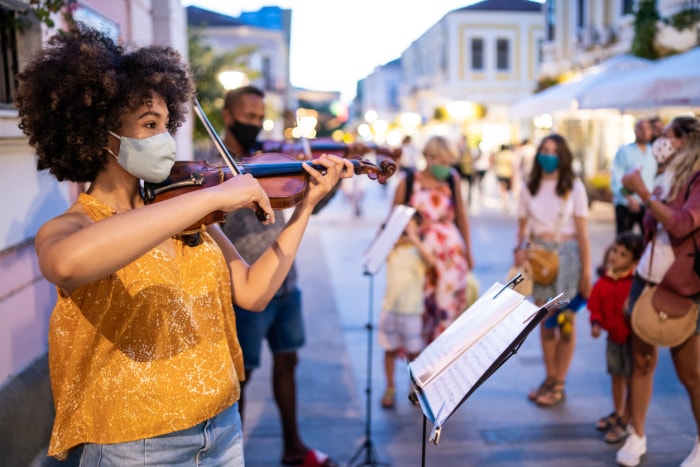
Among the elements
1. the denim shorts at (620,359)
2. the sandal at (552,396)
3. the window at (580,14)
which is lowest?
the sandal at (552,396)

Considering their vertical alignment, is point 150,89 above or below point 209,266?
above

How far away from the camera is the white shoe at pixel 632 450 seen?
3.83m

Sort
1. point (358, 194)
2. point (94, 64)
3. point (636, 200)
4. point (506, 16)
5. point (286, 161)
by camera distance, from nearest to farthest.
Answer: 1. point (94, 64)
2. point (286, 161)
3. point (636, 200)
4. point (358, 194)
5. point (506, 16)

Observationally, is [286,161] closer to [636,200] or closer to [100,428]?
[100,428]

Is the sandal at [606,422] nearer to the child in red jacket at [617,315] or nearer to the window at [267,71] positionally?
the child in red jacket at [617,315]

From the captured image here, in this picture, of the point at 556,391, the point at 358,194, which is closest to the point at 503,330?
the point at 556,391

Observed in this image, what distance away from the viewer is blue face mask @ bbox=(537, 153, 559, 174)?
4.74 m

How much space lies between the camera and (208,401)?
1.89m

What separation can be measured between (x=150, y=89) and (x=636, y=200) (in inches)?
257

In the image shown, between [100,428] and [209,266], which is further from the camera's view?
[209,266]

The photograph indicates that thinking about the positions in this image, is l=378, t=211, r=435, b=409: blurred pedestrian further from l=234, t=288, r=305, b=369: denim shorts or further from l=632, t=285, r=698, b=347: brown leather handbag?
l=632, t=285, r=698, b=347: brown leather handbag

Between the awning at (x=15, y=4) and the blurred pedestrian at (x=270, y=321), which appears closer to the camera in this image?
the awning at (x=15, y=4)

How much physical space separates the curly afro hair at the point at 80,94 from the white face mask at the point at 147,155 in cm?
7

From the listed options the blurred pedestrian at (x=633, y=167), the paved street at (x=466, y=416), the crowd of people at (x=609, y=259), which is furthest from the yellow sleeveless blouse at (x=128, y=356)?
the blurred pedestrian at (x=633, y=167)
